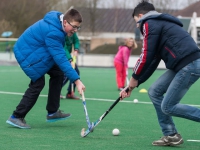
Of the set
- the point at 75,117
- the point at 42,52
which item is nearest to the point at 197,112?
the point at 42,52

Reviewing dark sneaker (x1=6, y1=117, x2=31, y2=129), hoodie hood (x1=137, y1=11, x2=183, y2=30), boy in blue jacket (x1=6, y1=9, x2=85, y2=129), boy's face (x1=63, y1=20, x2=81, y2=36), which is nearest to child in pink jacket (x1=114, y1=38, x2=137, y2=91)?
boy in blue jacket (x1=6, y1=9, x2=85, y2=129)

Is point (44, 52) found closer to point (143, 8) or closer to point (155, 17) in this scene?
point (143, 8)

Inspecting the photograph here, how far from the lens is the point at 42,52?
771cm

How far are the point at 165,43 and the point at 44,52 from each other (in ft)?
7.14

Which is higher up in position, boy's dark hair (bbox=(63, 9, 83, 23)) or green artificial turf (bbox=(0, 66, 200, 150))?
boy's dark hair (bbox=(63, 9, 83, 23))

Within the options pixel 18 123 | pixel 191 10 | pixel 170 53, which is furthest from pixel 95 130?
pixel 191 10

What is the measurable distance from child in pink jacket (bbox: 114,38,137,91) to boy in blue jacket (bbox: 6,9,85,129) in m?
7.82

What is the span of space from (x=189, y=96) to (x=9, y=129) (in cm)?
716

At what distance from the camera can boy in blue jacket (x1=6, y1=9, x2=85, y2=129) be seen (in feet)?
24.5

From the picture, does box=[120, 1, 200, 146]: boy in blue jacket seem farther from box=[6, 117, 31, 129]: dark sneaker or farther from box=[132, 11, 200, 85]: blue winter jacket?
box=[6, 117, 31, 129]: dark sneaker

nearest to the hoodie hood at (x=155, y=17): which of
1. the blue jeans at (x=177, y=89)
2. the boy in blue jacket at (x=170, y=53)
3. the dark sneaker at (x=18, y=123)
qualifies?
the boy in blue jacket at (x=170, y=53)

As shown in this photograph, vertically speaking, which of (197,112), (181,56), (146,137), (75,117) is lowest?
(75,117)

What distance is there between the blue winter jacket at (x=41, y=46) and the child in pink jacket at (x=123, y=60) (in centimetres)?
803

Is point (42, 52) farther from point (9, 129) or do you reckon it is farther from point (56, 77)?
point (9, 129)
